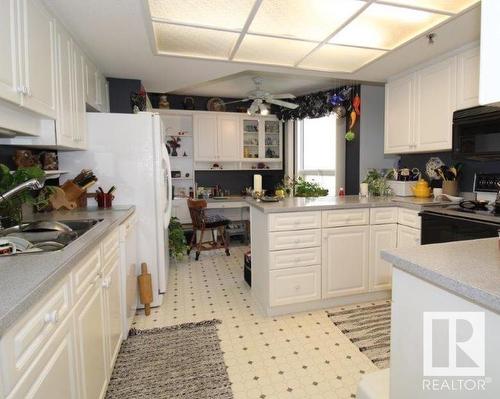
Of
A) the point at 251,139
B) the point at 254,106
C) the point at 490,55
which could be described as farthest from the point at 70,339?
the point at 251,139

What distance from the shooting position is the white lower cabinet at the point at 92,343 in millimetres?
1256

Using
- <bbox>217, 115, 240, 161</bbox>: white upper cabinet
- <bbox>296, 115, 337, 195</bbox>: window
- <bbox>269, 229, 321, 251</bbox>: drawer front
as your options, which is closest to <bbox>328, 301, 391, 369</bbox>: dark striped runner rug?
<bbox>269, 229, 321, 251</bbox>: drawer front

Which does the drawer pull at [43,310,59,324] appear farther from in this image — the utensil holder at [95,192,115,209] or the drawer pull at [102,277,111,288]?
the utensil holder at [95,192,115,209]

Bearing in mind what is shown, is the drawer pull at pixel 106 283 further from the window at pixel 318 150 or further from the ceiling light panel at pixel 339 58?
the window at pixel 318 150

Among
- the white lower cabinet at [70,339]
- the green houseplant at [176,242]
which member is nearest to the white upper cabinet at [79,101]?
the white lower cabinet at [70,339]

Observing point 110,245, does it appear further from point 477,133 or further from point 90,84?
point 477,133

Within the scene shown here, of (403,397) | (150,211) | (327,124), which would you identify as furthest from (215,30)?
(327,124)

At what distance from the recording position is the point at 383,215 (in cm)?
281

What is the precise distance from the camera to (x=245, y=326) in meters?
2.45

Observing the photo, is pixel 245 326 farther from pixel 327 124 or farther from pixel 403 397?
pixel 327 124

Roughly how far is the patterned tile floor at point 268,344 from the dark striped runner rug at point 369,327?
6cm

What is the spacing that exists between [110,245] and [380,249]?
2259 mm

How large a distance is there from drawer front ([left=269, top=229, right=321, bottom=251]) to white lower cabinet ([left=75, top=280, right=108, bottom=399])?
135cm

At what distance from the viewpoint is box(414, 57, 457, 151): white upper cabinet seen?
9.01ft
